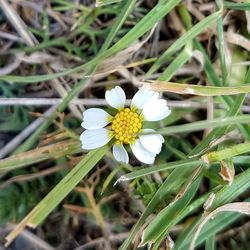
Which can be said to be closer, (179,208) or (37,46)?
(179,208)

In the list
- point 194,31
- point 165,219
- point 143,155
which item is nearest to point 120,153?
point 143,155

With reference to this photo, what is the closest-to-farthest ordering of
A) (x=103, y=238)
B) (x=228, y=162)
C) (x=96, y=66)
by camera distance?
(x=228, y=162) < (x=96, y=66) < (x=103, y=238)

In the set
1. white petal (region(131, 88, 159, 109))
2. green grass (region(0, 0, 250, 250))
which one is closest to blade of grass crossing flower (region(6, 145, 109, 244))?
green grass (region(0, 0, 250, 250))

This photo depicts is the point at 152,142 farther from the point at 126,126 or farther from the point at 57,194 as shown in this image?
the point at 57,194

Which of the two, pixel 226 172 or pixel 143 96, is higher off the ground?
pixel 143 96

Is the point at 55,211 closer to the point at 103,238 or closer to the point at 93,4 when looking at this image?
the point at 103,238

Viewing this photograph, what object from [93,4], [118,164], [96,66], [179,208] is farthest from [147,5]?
[179,208]

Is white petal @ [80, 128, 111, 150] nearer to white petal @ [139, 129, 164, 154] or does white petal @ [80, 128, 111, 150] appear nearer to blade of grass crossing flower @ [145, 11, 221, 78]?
white petal @ [139, 129, 164, 154]
